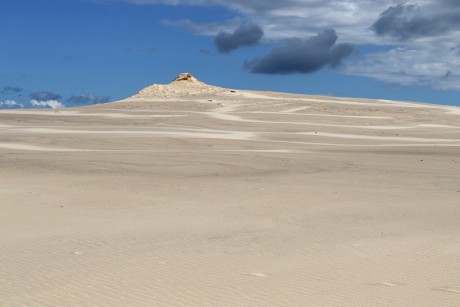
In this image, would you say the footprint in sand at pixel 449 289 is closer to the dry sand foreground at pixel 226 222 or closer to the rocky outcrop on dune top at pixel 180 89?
the dry sand foreground at pixel 226 222

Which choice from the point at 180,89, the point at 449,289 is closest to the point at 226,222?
the point at 449,289

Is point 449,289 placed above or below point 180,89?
below

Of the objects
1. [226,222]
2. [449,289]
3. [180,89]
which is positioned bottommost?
[226,222]

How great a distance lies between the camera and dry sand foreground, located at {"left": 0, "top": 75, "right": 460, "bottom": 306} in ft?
22.5

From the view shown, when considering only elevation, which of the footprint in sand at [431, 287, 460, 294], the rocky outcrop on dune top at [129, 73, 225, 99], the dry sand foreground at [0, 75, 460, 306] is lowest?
the dry sand foreground at [0, 75, 460, 306]

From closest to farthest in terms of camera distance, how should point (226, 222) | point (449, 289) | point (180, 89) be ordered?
point (449, 289), point (226, 222), point (180, 89)

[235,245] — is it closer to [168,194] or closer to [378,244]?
[378,244]

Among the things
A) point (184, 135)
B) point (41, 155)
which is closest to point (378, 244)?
point (41, 155)

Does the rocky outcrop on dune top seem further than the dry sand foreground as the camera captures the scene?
Yes

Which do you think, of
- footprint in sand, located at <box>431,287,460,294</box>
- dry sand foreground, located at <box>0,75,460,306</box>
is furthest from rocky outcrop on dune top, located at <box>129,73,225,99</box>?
footprint in sand, located at <box>431,287,460,294</box>

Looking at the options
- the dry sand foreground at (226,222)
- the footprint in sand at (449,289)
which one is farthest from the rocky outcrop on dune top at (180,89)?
the footprint in sand at (449,289)

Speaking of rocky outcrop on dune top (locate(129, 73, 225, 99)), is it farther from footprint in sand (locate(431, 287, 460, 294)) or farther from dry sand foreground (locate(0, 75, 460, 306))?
footprint in sand (locate(431, 287, 460, 294))

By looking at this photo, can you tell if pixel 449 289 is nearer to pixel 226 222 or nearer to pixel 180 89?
pixel 226 222

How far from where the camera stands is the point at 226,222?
1094 centimetres
